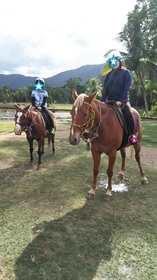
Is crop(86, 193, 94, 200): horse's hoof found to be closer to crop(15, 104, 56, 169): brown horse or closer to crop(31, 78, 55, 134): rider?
crop(15, 104, 56, 169): brown horse

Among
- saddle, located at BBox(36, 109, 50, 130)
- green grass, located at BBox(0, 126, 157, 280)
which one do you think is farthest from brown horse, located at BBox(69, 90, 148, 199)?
saddle, located at BBox(36, 109, 50, 130)

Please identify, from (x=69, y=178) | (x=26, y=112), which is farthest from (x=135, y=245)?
(x=26, y=112)

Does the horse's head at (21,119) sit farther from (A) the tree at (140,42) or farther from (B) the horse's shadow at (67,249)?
(A) the tree at (140,42)

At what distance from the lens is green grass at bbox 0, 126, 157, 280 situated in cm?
329

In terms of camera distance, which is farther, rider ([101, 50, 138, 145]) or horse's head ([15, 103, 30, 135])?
horse's head ([15, 103, 30, 135])

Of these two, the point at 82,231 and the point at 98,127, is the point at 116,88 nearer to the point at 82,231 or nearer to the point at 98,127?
the point at 98,127

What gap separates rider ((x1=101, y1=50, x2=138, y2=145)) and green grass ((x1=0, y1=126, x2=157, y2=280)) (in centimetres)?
177

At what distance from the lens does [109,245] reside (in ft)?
12.7

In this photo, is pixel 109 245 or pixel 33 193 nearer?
pixel 109 245

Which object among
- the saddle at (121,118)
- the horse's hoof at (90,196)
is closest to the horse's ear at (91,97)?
the saddle at (121,118)

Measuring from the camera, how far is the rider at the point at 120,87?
5.65 meters

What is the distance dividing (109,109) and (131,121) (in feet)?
2.64

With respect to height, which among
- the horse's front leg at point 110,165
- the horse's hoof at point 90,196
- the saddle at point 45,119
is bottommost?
the horse's hoof at point 90,196

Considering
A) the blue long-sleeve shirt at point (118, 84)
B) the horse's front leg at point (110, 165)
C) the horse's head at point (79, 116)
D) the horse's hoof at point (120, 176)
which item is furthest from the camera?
the horse's hoof at point (120, 176)
